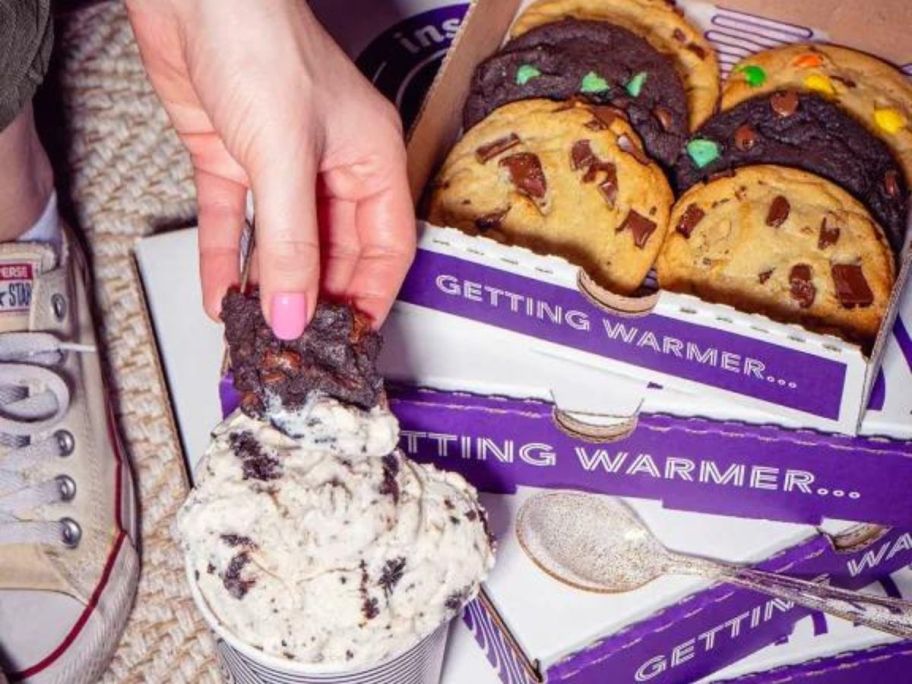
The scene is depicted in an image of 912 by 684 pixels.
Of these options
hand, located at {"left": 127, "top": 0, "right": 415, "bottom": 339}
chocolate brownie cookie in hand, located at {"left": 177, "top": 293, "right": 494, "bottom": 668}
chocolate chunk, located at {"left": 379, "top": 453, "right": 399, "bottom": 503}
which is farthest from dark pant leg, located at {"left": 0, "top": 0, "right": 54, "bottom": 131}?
chocolate chunk, located at {"left": 379, "top": 453, "right": 399, "bottom": 503}

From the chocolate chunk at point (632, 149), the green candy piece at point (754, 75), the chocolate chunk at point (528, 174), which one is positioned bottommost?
the chocolate chunk at point (528, 174)

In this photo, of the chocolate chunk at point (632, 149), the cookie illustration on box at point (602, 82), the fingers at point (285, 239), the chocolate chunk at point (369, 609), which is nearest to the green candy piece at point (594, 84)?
the cookie illustration on box at point (602, 82)

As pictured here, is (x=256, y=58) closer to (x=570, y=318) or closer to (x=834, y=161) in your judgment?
(x=570, y=318)

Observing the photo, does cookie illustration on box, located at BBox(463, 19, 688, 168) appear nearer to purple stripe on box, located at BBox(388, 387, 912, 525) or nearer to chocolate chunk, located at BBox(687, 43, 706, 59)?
chocolate chunk, located at BBox(687, 43, 706, 59)

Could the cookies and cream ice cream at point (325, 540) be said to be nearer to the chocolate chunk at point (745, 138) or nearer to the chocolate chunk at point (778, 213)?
the chocolate chunk at point (778, 213)

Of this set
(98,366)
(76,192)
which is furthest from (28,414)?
(76,192)

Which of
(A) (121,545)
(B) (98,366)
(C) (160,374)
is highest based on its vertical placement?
(C) (160,374)
